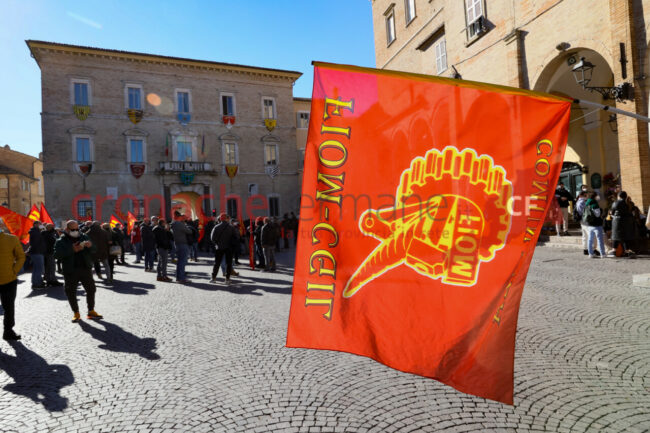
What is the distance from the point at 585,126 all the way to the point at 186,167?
24.9 m

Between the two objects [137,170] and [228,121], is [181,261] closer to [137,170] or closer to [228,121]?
[137,170]

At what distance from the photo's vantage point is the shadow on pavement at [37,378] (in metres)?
3.42

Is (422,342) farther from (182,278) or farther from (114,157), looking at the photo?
(114,157)

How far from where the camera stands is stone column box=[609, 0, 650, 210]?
1041cm

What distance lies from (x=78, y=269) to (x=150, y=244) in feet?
19.3

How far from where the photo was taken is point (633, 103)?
34.4ft

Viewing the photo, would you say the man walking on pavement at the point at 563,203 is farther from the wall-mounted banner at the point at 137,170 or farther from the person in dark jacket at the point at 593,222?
the wall-mounted banner at the point at 137,170

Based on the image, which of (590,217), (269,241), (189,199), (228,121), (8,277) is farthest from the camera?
(189,199)

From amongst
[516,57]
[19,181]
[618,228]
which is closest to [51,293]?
[618,228]

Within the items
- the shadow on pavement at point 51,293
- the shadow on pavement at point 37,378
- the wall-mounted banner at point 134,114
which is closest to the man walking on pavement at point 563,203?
the shadow on pavement at point 37,378

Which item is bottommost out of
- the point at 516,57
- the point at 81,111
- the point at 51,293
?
the point at 51,293

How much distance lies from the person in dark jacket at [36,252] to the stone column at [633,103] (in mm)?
15781

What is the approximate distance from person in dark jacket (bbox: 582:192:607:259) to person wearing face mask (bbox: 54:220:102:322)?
433 inches

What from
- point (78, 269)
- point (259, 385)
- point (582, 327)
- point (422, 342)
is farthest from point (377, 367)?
point (78, 269)
